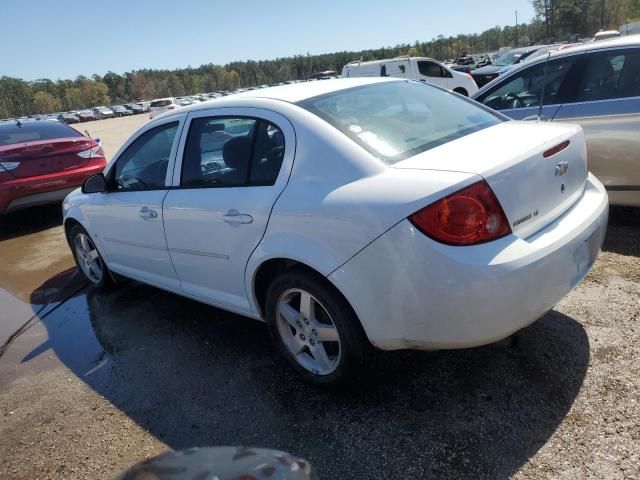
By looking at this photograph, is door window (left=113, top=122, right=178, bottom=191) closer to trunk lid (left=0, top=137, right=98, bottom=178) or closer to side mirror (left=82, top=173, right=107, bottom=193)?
side mirror (left=82, top=173, right=107, bottom=193)

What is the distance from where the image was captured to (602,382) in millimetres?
2580

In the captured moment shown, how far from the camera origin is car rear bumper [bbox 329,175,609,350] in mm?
2135

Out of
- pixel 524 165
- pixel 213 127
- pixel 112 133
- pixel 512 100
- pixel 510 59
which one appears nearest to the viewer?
pixel 524 165

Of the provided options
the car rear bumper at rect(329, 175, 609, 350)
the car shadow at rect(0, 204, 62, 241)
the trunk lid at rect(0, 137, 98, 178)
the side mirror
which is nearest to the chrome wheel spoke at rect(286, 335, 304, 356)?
the car rear bumper at rect(329, 175, 609, 350)

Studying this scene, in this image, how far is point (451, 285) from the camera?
2135 mm

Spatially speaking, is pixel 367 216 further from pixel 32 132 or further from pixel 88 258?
pixel 32 132

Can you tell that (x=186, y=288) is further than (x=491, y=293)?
Yes

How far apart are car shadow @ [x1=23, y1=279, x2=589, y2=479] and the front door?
1.89 feet

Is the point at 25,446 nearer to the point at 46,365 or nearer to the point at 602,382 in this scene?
the point at 46,365

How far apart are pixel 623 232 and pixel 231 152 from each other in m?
3.47

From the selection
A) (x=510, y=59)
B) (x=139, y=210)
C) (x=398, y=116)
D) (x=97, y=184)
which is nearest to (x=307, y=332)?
(x=398, y=116)

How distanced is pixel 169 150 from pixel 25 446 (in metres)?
1.99

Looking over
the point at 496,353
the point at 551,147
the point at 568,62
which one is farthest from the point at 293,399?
the point at 568,62

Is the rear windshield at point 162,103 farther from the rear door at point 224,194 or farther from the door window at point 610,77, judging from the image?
the rear door at point 224,194
